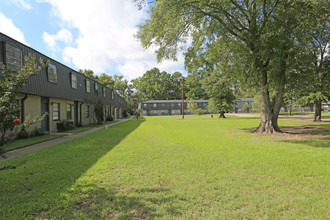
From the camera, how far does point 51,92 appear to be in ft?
40.8

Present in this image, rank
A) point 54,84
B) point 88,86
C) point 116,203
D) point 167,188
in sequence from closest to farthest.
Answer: point 116,203 < point 167,188 < point 54,84 < point 88,86

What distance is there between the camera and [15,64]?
9.19 m

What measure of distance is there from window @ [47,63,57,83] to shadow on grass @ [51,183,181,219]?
11.2 metres

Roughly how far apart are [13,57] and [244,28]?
13.2 m

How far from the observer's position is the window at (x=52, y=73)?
12250 mm

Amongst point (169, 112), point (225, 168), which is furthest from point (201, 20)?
point (169, 112)

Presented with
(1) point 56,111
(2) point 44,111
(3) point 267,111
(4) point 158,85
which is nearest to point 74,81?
(1) point 56,111

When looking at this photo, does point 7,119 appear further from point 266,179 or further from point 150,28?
point 150,28

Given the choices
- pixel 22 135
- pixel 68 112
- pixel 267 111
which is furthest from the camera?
pixel 68 112

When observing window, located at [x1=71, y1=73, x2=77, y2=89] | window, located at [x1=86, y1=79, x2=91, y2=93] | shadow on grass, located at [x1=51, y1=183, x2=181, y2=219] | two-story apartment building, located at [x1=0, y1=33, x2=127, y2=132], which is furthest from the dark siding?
shadow on grass, located at [x1=51, y1=183, x2=181, y2=219]

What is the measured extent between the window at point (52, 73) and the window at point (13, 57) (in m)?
2.66

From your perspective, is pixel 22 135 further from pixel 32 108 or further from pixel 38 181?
pixel 38 181

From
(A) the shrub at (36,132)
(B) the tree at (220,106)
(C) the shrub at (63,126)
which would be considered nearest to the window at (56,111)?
(C) the shrub at (63,126)

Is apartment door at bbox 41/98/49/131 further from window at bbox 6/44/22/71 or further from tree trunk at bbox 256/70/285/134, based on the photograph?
tree trunk at bbox 256/70/285/134
